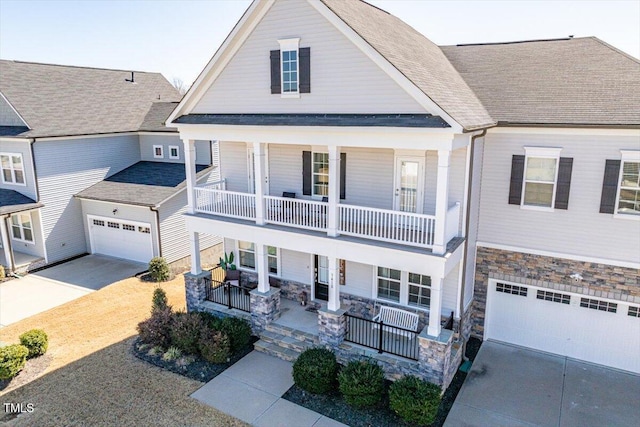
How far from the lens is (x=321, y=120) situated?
12.0 m

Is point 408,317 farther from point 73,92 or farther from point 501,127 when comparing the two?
point 73,92

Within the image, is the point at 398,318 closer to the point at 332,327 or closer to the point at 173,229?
the point at 332,327

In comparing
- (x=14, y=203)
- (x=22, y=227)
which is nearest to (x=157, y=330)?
(x=14, y=203)

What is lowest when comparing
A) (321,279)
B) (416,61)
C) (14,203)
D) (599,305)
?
(321,279)

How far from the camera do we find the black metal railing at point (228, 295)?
15070mm

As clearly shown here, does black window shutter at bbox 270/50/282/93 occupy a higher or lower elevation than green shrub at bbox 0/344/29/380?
higher

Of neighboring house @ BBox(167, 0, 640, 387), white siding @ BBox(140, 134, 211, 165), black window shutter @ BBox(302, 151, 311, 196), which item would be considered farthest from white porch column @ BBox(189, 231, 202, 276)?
white siding @ BBox(140, 134, 211, 165)

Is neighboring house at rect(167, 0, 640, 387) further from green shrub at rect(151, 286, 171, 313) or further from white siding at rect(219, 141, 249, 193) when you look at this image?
green shrub at rect(151, 286, 171, 313)

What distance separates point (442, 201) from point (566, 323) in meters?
6.22

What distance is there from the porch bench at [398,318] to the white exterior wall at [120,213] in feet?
38.5

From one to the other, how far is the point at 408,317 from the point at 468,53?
1022cm

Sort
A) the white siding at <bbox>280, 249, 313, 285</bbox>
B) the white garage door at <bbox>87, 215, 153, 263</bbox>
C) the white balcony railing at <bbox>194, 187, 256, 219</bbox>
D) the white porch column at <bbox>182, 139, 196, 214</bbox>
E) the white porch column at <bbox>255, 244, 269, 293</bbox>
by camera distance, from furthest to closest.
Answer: the white garage door at <bbox>87, 215, 153, 263</bbox>, the white siding at <bbox>280, 249, 313, 285</bbox>, the white porch column at <bbox>182, 139, 196, 214</bbox>, the white balcony railing at <bbox>194, 187, 256, 219</bbox>, the white porch column at <bbox>255, 244, 269, 293</bbox>

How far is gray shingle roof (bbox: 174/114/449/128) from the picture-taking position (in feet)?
34.7

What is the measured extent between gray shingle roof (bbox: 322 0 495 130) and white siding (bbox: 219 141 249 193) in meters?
6.02
